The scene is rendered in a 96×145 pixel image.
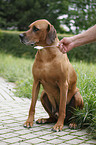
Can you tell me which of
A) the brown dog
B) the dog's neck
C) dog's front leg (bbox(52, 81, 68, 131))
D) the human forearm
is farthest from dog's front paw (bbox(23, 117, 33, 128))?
the human forearm

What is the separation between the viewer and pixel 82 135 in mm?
3410

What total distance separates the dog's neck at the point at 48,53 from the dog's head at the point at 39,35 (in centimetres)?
8

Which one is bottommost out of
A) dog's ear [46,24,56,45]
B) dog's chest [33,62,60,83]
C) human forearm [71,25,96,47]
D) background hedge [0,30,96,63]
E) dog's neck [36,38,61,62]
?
dog's chest [33,62,60,83]

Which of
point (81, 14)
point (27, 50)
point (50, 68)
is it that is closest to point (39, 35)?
point (50, 68)

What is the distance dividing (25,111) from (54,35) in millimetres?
2008

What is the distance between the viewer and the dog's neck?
360 cm

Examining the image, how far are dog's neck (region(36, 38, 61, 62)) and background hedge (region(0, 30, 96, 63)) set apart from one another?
8.81 meters

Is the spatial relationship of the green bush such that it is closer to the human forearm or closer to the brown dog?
the brown dog

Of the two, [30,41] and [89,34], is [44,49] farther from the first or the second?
[89,34]

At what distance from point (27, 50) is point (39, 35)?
1319cm

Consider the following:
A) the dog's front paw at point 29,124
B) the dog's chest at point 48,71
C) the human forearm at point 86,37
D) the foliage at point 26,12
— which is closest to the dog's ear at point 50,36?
the dog's chest at point 48,71

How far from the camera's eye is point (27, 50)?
1666cm

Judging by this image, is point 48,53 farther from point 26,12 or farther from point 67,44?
point 26,12

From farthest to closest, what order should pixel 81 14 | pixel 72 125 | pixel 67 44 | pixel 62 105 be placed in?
1. pixel 81 14
2. pixel 72 125
3. pixel 62 105
4. pixel 67 44
